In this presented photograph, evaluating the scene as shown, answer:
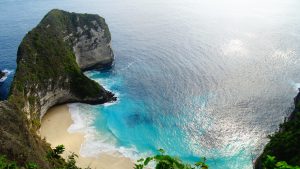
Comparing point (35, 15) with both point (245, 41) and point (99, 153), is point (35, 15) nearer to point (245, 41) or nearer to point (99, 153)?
point (245, 41)

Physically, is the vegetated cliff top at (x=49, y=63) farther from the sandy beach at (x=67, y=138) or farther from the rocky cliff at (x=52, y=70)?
the sandy beach at (x=67, y=138)

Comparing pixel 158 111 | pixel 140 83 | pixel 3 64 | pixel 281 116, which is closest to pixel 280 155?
pixel 281 116

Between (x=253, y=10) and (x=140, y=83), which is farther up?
(x=253, y=10)

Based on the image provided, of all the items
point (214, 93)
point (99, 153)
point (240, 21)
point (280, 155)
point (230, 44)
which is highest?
point (240, 21)

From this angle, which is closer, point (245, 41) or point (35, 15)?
point (245, 41)

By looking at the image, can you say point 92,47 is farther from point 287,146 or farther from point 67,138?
point 287,146

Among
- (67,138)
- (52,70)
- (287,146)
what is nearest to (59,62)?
(52,70)

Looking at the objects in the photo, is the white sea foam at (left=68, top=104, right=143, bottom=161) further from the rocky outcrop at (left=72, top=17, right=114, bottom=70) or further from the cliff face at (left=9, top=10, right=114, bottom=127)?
the rocky outcrop at (left=72, top=17, right=114, bottom=70)

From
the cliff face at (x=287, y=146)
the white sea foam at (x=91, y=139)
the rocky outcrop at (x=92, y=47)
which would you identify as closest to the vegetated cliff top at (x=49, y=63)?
the rocky outcrop at (x=92, y=47)

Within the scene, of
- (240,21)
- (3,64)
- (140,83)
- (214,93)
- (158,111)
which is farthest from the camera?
(240,21)
